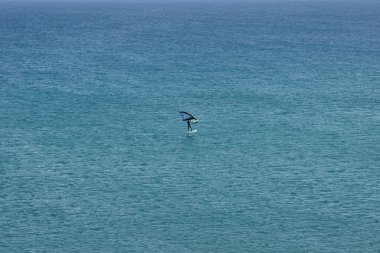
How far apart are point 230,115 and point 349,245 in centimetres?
5111

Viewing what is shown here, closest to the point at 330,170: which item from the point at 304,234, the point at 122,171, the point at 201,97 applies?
the point at 304,234

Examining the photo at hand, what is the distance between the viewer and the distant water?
7647 centimetres

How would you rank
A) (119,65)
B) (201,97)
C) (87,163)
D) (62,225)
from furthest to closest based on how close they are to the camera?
(119,65), (201,97), (87,163), (62,225)

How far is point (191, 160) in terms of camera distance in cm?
9988

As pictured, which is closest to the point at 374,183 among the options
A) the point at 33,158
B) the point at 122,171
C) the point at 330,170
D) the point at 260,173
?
the point at 330,170

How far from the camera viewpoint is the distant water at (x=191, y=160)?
7647 centimetres

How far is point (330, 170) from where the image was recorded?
312 ft

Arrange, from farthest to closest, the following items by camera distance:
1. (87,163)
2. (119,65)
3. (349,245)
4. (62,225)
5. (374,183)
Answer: (119,65), (87,163), (374,183), (62,225), (349,245)

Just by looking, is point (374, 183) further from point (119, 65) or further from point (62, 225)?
point (119, 65)

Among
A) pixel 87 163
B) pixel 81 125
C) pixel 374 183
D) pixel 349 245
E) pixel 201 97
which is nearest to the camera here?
pixel 349 245

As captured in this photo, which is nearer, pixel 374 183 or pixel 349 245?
pixel 349 245

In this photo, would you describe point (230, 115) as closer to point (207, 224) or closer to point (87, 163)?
point (87, 163)

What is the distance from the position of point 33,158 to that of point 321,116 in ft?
157

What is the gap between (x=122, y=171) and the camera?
3745 inches
